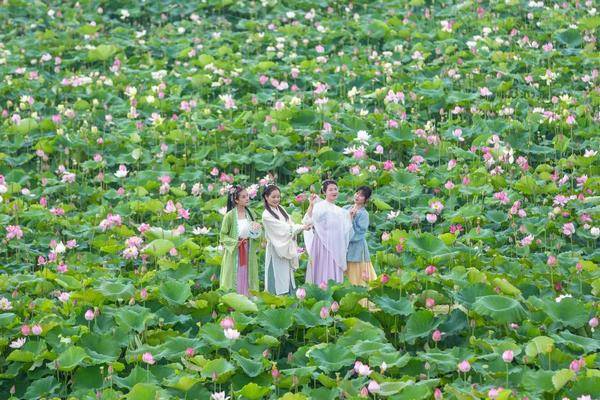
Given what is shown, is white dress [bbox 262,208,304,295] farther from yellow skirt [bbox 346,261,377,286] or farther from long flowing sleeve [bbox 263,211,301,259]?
yellow skirt [bbox 346,261,377,286]

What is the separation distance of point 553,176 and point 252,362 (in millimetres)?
4651

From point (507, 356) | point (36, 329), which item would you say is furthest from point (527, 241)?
Answer: point (36, 329)

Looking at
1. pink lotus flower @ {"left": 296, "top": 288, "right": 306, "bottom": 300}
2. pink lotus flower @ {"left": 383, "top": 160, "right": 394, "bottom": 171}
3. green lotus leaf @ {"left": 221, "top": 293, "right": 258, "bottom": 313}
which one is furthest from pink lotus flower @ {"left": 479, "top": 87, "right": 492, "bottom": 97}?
green lotus leaf @ {"left": 221, "top": 293, "right": 258, "bottom": 313}

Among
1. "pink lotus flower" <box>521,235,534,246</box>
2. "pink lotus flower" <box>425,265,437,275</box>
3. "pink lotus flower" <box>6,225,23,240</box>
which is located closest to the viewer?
"pink lotus flower" <box>425,265,437,275</box>

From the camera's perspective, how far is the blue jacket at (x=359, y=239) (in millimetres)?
9984

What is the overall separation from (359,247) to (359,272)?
0.20 m

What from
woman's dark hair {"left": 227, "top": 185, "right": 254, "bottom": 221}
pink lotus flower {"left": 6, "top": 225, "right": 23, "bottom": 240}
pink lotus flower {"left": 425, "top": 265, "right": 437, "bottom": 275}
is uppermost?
woman's dark hair {"left": 227, "top": 185, "right": 254, "bottom": 221}

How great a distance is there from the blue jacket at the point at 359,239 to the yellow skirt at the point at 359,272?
4 centimetres

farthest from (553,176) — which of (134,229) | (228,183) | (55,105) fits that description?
(55,105)

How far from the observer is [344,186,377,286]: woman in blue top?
9.98 metres

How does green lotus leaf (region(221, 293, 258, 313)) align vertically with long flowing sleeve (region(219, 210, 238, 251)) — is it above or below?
below

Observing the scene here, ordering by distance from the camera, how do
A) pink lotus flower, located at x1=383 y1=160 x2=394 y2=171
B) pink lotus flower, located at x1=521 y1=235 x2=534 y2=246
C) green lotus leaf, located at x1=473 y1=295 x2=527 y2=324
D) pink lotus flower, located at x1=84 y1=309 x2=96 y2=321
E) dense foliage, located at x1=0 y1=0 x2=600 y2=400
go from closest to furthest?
dense foliage, located at x1=0 y1=0 x2=600 y2=400
green lotus leaf, located at x1=473 y1=295 x2=527 y2=324
pink lotus flower, located at x1=84 y1=309 x2=96 y2=321
pink lotus flower, located at x1=521 y1=235 x2=534 y2=246
pink lotus flower, located at x1=383 y1=160 x2=394 y2=171

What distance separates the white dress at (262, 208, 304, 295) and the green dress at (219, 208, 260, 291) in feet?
0.38

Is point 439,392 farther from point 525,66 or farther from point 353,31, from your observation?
point 353,31
